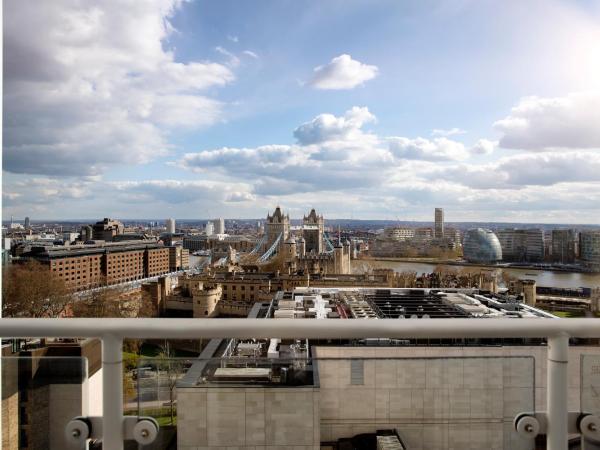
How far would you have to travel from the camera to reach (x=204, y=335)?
0.66 meters

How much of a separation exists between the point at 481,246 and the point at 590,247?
10.9 feet

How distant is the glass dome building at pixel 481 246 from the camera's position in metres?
13.5

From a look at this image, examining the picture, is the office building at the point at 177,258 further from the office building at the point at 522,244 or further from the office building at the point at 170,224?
the office building at the point at 522,244

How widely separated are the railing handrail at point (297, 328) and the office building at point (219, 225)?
54.1 feet

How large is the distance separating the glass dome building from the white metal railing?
13806 millimetres

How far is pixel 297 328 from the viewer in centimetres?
66

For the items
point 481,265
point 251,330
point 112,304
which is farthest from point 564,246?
point 251,330

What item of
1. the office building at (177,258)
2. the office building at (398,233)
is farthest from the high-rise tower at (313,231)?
the office building at (177,258)

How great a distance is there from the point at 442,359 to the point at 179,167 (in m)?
16.2

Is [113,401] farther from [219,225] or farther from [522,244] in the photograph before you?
[219,225]

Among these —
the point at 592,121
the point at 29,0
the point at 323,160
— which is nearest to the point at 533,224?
the point at 592,121

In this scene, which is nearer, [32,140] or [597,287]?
[597,287]

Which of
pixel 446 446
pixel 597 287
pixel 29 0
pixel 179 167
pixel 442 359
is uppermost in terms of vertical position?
pixel 29 0

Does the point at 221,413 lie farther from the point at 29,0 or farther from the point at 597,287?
the point at 597,287
